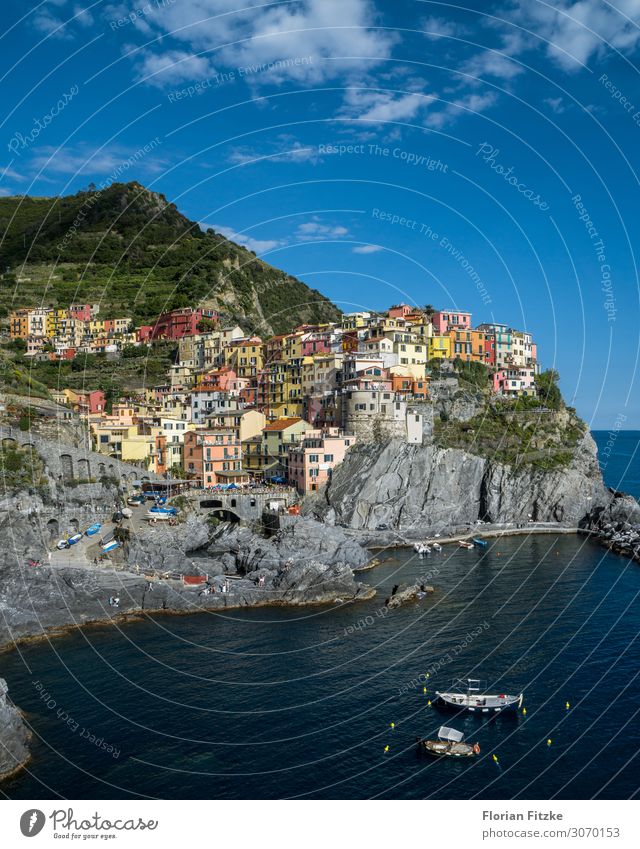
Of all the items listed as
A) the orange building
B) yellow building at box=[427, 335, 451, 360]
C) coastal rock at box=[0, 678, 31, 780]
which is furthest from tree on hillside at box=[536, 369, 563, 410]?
coastal rock at box=[0, 678, 31, 780]

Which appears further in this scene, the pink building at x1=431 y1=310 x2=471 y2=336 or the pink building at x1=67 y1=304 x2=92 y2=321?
the pink building at x1=67 y1=304 x2=92 y2=321

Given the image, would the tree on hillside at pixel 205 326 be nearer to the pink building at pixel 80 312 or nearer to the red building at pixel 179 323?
the red building at pixel 179 323

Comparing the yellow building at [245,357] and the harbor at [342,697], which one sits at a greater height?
the yellow building at [245,357]

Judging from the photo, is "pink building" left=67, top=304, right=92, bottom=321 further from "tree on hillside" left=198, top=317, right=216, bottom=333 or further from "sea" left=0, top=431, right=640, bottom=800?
"sea" left=0, top=431, right=640, bottom=800

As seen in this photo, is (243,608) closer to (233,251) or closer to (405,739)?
(405,739)

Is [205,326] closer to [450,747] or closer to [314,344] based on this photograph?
[314,344]

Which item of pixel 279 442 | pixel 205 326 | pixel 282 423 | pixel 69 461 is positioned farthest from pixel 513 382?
pixel 69 461

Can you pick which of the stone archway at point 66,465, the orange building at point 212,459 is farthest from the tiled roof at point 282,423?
the stone archway at point 66,465
